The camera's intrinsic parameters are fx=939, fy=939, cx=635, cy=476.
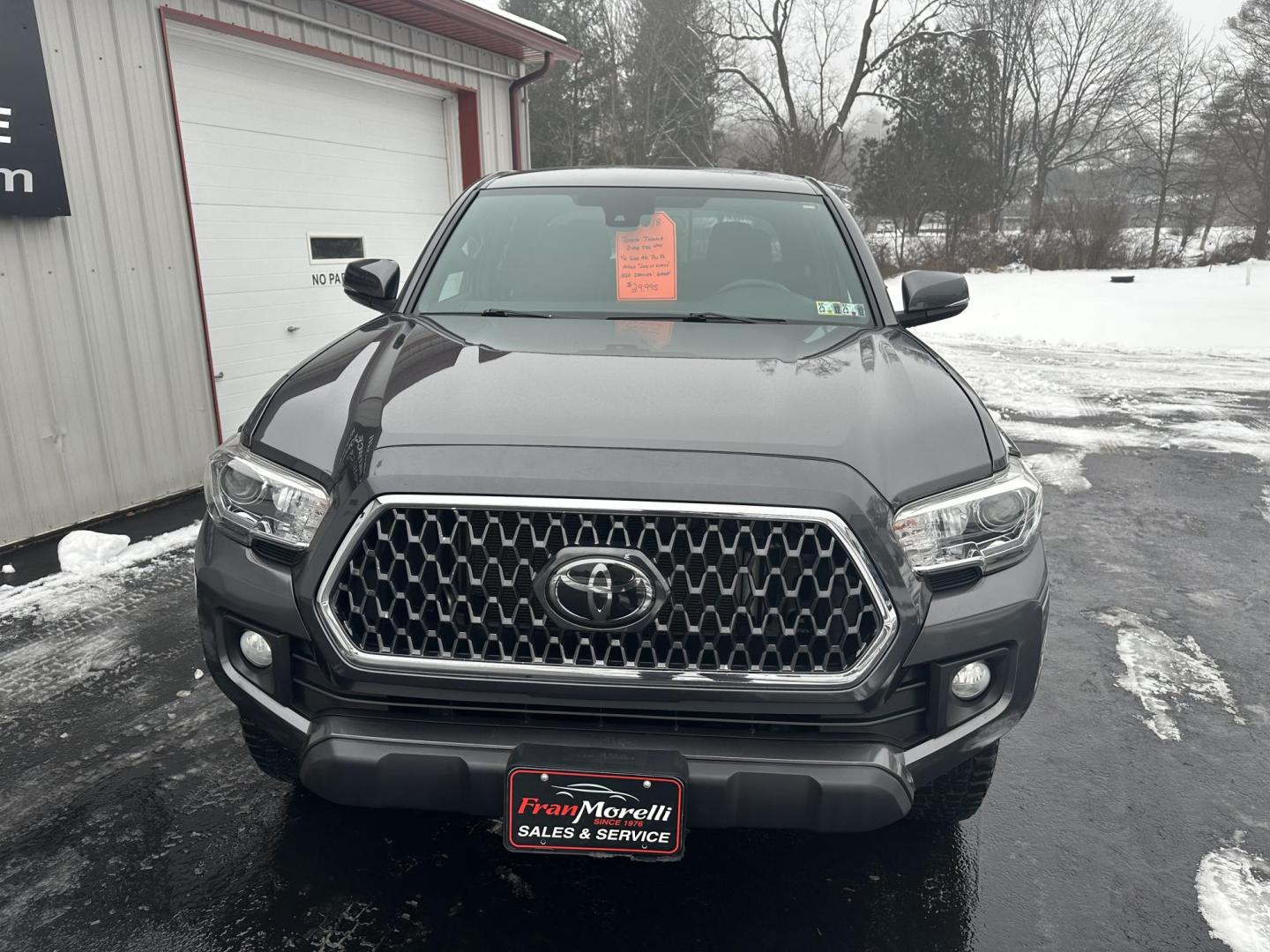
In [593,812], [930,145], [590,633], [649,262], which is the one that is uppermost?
[930,145]

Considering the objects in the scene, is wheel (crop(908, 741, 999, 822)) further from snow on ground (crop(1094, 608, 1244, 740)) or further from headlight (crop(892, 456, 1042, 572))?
snow on ground (crop(1094, 608, 1244, 740))

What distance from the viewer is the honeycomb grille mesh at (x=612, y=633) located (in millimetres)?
1854

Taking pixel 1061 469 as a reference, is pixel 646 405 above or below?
above

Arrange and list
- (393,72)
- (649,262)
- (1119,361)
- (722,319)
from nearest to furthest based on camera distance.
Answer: (722,319) → (649,262) → (393,72) → (1119,361)

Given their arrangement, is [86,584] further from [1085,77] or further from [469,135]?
[1085,77]

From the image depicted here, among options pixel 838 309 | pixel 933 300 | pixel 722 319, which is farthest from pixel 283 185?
pixel 933 300

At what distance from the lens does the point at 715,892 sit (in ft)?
7.76

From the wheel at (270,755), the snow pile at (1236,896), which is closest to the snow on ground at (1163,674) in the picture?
the snow pile at (1236,896)

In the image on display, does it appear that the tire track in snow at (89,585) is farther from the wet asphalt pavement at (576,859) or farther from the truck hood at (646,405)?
the truck hood at (646,405)

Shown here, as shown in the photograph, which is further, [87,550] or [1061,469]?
[1061,469]

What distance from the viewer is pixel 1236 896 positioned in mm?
2367

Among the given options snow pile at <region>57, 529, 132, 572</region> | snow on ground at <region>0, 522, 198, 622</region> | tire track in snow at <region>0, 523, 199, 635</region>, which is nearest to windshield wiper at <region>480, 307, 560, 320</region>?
snow on ground at <region>0, 522, 198, 622</region>

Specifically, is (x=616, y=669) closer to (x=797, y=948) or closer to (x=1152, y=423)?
(x=797, y=948)

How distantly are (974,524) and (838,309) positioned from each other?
1.23 meters
